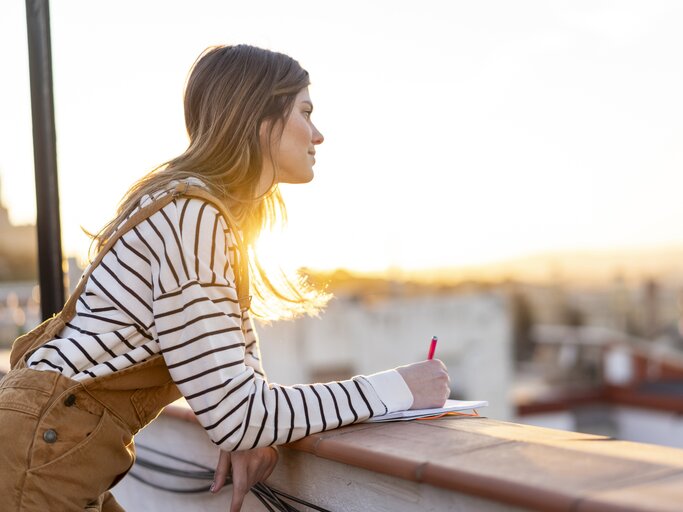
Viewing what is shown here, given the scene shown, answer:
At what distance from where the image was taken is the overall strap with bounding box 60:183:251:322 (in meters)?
1.58

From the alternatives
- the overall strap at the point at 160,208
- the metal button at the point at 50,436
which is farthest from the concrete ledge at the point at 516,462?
the metal button at the point at 50,436

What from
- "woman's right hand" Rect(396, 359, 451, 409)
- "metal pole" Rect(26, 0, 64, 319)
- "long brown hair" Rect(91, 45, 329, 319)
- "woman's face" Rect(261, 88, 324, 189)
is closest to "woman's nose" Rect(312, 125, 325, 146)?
"woman's face" Rect(261, 88, 324, 189)

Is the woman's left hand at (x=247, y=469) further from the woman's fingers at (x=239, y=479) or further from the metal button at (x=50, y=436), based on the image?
the metal button at (x=50, y=436)

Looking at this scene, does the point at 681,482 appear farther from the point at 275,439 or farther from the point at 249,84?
the point at 249,84

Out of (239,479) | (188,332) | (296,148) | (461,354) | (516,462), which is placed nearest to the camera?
(516,462)

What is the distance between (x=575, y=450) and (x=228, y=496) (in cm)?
96

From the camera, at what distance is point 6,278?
16875 millimetres

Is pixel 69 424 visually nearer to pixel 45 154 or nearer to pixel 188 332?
pixel 188 332

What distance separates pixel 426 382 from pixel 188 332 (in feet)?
1.79

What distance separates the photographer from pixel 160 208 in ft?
5.17

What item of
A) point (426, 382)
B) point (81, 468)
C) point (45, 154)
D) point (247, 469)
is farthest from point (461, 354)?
point (81, 468)

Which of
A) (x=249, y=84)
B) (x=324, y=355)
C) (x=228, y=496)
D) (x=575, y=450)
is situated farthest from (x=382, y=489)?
(x=324, y=355)

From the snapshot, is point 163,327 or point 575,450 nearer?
point 575,450

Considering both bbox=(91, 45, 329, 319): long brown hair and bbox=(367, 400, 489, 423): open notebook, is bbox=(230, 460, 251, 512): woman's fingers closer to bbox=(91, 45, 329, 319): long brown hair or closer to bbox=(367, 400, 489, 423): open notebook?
bbox=(367, 400, 489, 423): open notebook
